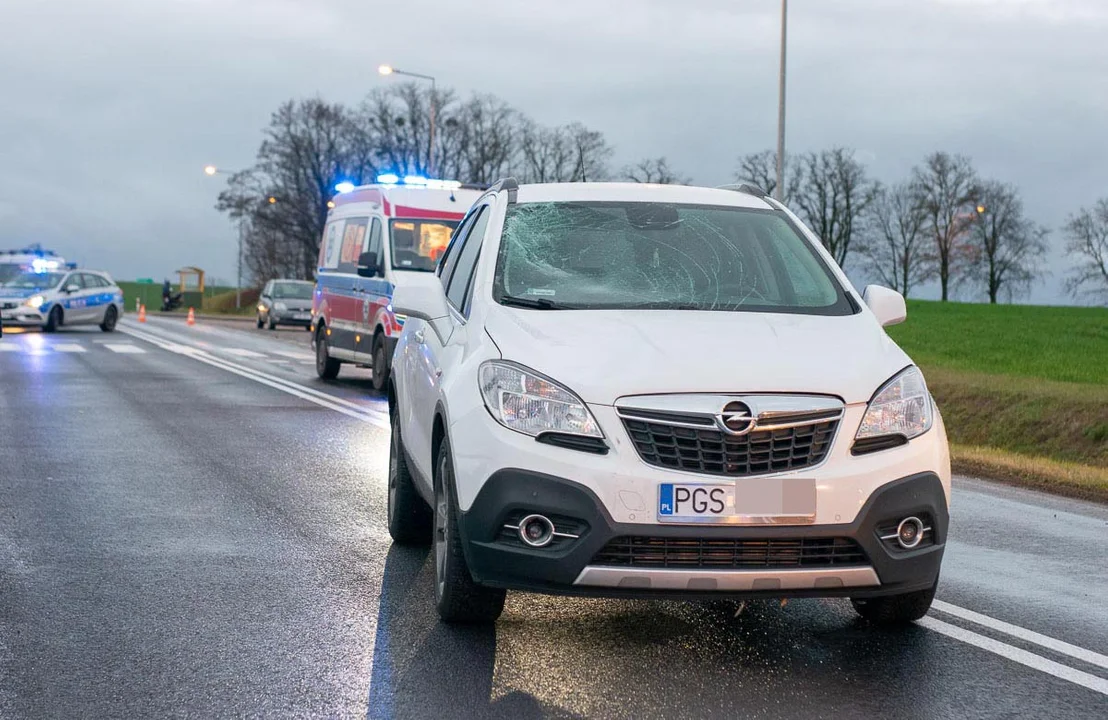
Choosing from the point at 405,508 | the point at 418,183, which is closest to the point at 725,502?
the point at 405,508

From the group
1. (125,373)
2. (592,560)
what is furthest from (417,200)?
(592,560)

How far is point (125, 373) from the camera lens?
69.3ft

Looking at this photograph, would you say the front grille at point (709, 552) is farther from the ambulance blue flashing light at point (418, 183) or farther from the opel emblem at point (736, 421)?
the ambulance blue flashing light at point (418, 183)

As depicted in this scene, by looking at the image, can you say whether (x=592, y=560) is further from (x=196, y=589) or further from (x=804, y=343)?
(x=196, y=589)

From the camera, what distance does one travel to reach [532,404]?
5086mm

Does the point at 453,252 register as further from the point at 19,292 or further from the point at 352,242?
the point at 19,292

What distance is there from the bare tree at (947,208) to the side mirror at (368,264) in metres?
70.6

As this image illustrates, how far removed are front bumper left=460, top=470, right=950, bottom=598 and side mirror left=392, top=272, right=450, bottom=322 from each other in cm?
148

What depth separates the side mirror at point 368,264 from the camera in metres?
16.8

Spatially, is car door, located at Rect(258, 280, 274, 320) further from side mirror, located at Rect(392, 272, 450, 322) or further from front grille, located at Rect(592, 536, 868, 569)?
front grille, located at Rect(592, 536, 868, 569)

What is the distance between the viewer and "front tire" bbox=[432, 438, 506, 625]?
541cm

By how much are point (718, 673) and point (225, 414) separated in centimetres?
1058

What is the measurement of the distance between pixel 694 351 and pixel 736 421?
38 cm

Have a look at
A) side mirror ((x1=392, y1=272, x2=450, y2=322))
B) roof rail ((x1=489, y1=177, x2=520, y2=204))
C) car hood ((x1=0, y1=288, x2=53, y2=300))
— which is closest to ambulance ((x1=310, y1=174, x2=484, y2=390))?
roof rail ((x1=489, y1=177, x2=520, y2=204))
